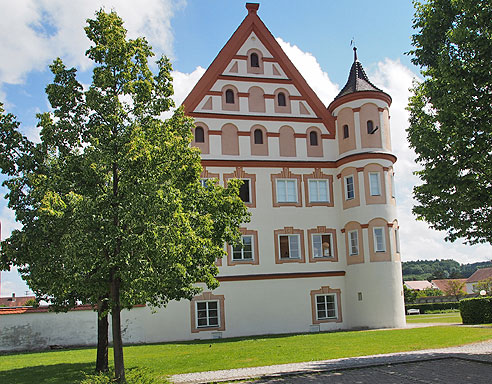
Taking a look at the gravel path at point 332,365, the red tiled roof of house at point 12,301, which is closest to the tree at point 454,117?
the gravel path at point 332,365

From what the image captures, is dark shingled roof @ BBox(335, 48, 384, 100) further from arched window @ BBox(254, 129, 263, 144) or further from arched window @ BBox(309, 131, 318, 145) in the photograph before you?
arched window @ BBox(254, 129, 263, 144)

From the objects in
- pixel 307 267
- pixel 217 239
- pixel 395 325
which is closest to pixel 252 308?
pixel 307 267

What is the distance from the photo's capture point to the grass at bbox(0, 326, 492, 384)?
51.4ft

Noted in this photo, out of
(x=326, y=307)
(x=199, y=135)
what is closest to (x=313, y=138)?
(x=199, y=135)

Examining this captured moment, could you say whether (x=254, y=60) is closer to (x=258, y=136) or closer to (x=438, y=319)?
(x=258, y=136)

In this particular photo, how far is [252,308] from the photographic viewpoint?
29.4 metres

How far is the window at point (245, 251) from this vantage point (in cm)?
2979

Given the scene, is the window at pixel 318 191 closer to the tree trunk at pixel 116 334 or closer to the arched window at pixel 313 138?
the arched window at pixel 313 138

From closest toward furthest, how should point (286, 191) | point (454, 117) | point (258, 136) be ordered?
point (454, 117), point (286, 191), point (258, 136)

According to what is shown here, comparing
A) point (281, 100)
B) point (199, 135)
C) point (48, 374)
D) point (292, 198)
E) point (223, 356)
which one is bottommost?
point (223, 356)

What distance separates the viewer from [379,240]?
2977 cm

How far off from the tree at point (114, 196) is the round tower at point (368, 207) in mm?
17342

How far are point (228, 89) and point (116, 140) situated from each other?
1970 centimetres

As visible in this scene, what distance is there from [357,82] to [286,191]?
8464 mm
